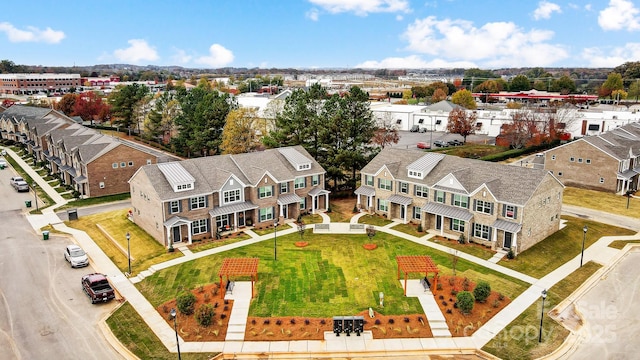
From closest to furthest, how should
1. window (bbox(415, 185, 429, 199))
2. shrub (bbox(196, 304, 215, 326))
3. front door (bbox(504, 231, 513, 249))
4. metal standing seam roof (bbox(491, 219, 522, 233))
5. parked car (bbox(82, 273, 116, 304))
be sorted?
shrub (bbox(196, 304, 215, 326)) → parked car (bbox(82, 273, 116, 304)) → metal standing seam roof (bbox(491, 219, 522, 233)) → front door (bbox(504, 231, 513, 249)) → window (bbox(415, 185, 429, 199))

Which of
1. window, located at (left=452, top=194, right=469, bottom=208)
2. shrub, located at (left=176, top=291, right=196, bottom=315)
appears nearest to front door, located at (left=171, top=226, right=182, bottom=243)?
shrub, located at (left=176, top=291, right=196, bottom=315)

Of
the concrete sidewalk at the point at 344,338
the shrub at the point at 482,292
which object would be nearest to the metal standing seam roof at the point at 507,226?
the concrete sidewalk at the point at 344,338

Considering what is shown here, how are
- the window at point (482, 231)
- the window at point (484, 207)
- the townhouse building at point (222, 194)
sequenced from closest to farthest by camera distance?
the window at point (484, 207) < the window at point (482, 231) < the townhouse building at point (222, 194)

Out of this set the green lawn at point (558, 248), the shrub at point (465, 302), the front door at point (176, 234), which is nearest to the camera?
the shrub at point (465, 302)

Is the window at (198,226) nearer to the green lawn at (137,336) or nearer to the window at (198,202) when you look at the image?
the window at (198,202)

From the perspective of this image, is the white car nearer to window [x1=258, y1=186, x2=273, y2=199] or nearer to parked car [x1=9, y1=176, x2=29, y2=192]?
window [x1=258, y1=186, x2=273, y2=199]

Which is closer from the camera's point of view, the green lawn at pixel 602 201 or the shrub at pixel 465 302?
the shrub at pixel 465 302
